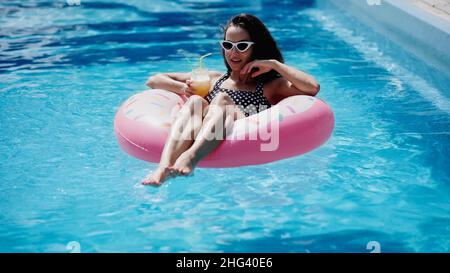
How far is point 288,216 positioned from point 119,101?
7.95 feet

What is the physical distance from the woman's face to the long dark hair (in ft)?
0.09

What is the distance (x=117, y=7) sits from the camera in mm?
9492

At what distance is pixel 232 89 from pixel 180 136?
0.73m

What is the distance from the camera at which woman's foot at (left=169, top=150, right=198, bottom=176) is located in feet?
11.4

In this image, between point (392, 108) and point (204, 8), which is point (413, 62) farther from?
point (204, 8)

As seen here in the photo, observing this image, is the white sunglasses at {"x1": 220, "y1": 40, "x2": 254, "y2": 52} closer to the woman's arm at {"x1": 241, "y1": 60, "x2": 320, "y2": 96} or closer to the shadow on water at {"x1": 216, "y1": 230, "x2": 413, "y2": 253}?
the woman's arm at {"x1": 241, "y1": 60, "x2": 320, "y2": 96}

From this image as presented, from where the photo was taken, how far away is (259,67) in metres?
4.15

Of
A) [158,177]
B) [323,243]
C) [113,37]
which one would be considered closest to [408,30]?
[113,37]

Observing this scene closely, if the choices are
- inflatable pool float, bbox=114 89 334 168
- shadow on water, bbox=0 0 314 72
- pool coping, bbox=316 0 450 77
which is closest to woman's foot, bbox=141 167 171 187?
inflatable pool float, bbox=114 89 334 168

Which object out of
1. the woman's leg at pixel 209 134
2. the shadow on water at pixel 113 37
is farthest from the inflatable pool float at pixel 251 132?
the shadow on water at pixel 113 37

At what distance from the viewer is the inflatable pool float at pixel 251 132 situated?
3717 mm

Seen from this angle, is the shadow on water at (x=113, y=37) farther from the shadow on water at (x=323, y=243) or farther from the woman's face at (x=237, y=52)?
the shadow on water at (x=323, y=243)

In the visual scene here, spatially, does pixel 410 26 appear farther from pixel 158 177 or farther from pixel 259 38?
pixel 158 177
